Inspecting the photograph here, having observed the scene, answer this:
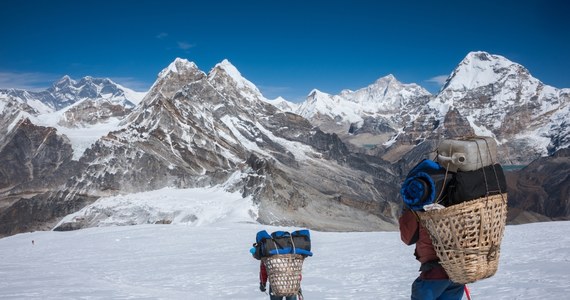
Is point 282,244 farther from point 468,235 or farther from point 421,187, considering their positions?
point 468,235

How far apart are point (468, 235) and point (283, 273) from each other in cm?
364

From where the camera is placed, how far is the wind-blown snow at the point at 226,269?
13.2 meters

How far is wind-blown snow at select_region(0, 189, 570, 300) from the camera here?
1316 cm

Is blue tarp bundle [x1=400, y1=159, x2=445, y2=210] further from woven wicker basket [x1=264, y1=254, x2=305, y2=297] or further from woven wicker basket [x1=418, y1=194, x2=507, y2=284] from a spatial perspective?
woven wicker basket [x1=264, y1=254, x2=305, y2=297]

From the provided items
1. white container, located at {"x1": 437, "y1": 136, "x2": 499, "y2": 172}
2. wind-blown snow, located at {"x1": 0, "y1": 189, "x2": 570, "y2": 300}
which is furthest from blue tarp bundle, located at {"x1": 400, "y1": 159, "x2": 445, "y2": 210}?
wind-blown snow, located at {"x1": 0, "y1": 189, "x2": 570, "y2": 300}

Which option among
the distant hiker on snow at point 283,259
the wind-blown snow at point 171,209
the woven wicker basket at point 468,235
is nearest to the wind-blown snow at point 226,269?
the distant hiker on snow at point 283,259

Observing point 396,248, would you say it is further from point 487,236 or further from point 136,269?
point 487,236

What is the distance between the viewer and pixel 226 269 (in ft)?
61.5

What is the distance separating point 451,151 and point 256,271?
42.9 feet

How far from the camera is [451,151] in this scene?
5820 mm

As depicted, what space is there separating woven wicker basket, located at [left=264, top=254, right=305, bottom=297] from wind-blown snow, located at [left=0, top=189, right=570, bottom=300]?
4396mm

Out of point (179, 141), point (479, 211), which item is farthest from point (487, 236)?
point (179, 141)

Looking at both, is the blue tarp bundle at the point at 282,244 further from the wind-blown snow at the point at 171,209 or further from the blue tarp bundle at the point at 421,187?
the wind-blown snow at the point at 171,209

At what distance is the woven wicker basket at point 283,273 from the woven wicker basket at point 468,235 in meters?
3.22
